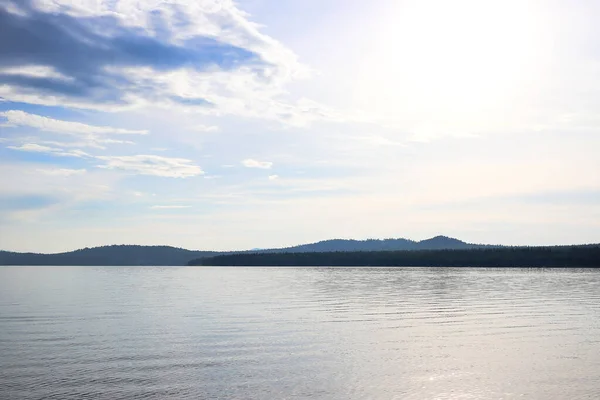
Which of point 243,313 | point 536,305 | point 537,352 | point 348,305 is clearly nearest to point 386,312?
point 348,305

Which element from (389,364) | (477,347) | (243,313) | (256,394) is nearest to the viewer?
(256,394)

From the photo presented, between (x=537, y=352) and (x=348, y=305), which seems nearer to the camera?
(x=537, y=352)

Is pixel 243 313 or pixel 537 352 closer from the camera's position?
pixel 537 352

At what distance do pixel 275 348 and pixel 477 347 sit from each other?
43.2 ft

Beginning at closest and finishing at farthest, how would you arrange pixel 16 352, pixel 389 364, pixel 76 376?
pixel 76 376, pixel 389 364, pixel 16 352

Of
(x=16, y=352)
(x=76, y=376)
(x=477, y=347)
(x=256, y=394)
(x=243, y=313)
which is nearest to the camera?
(x=256, y=394)

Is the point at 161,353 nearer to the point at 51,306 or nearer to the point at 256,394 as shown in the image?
the point at 256,394

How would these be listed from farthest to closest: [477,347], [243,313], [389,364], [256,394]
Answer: [243,313] < [477,347] < [389,364] < [256,394]

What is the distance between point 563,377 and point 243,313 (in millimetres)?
35910

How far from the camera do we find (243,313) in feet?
195

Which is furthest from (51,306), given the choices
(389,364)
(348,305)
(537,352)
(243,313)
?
(537,352)

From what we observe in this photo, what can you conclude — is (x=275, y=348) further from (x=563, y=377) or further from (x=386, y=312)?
(x=386, y=312)

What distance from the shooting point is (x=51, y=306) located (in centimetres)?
6862

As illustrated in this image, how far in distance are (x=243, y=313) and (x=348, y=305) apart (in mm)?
15471
